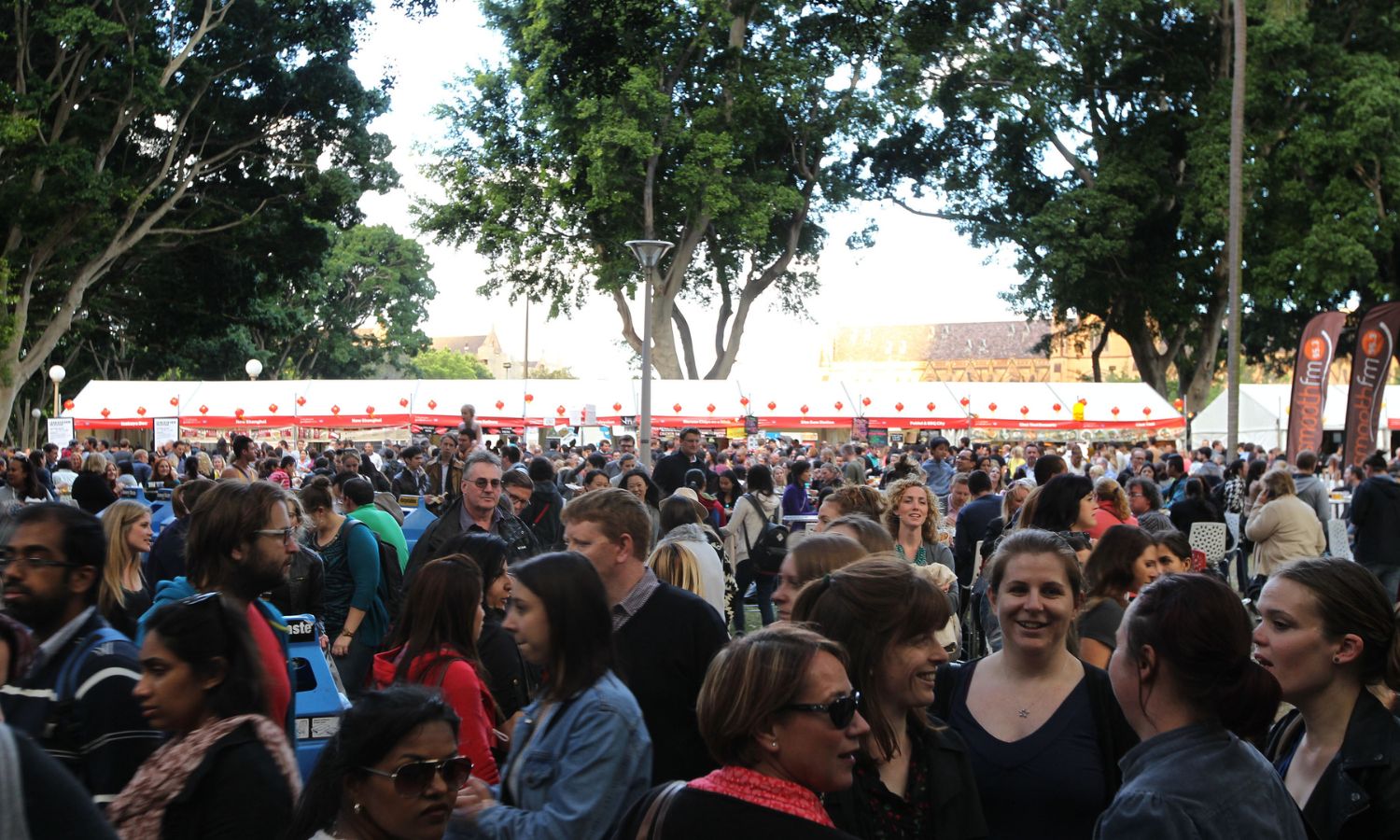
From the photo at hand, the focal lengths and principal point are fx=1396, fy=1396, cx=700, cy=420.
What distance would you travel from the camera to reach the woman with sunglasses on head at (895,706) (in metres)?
3.14

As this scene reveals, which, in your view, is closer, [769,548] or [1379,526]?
[769,548]

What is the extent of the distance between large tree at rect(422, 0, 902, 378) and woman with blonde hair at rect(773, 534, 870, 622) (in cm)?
3189

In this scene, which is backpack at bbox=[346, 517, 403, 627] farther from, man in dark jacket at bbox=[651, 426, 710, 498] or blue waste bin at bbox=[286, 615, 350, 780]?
man in dark jacket at bbox=[651, 426, 710, 498]

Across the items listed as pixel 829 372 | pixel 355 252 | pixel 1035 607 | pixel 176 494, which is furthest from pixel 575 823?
A: pixel 829 372

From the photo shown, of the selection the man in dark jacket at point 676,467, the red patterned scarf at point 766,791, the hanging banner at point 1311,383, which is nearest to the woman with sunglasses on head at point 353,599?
the red patterned scarf at point 766,791

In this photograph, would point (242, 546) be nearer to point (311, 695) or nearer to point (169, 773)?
point (169, 773)

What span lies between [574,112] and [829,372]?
83788mm

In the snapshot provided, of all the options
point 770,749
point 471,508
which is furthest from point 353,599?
point 770,749

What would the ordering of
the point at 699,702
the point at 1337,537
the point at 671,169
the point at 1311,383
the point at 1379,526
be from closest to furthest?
the point at 699,702 < the point at 1379,526 < the point at 1337,537 < the point at 1311,383 < the point at 671,169

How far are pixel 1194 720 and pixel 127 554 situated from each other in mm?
4908

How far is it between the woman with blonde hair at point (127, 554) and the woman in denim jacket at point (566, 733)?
318 cm

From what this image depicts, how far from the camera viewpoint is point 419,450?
52.2 ft

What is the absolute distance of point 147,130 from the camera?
95.8 ft

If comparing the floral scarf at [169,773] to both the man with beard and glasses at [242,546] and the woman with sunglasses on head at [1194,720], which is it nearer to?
the man with beard and glasses at [242,546]
